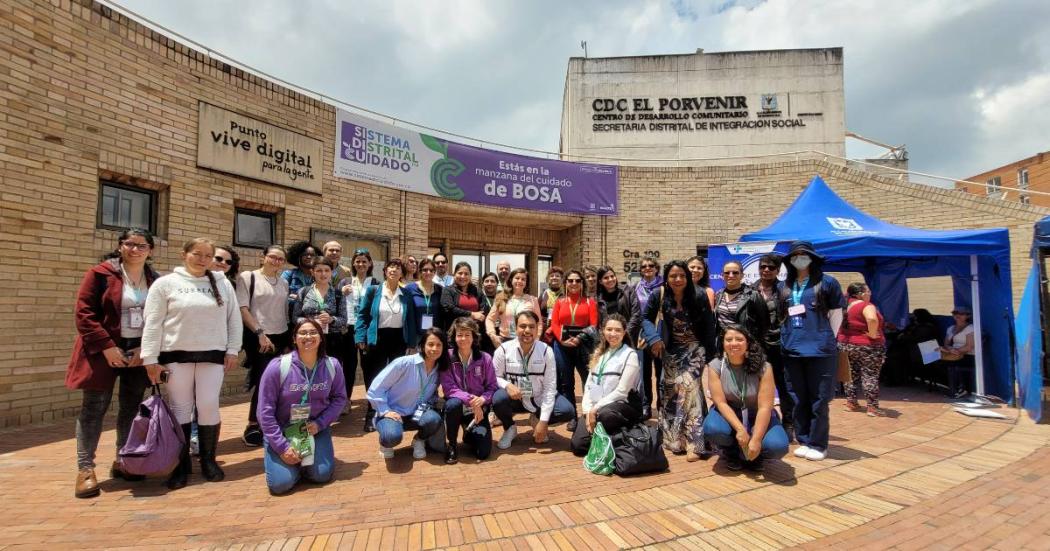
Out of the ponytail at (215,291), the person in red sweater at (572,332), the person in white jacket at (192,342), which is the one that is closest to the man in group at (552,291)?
the person in red sweater at (572,332)

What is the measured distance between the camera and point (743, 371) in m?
3.67

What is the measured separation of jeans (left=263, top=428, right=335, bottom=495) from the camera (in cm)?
322

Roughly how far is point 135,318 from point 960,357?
32.4ft

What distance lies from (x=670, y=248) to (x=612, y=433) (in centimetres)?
857

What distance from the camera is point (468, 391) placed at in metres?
4.20

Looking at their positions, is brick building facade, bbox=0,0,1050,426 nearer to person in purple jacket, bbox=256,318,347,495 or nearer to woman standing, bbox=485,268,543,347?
person in purple jacket, bbox=256,318,347,495

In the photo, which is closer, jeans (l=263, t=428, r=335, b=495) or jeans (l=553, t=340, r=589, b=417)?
jeans (l=263, t=428, r=335, b=495)

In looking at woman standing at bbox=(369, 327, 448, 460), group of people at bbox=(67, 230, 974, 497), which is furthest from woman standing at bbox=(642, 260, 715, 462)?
woman standing at bbox=(369, 327, 448, 460)

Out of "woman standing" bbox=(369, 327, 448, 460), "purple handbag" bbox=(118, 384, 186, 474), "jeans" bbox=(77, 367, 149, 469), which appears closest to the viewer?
"purple handbag" bbox=(118, 384, 186, 474)

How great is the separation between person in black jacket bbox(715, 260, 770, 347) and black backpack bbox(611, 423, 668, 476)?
1.19m

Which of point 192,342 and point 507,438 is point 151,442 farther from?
point 507,438

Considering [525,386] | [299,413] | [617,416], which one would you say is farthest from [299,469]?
[617,416]

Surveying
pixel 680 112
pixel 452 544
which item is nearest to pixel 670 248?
pixel 680 112

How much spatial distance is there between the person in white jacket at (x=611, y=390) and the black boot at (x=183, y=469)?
306 centimetres
